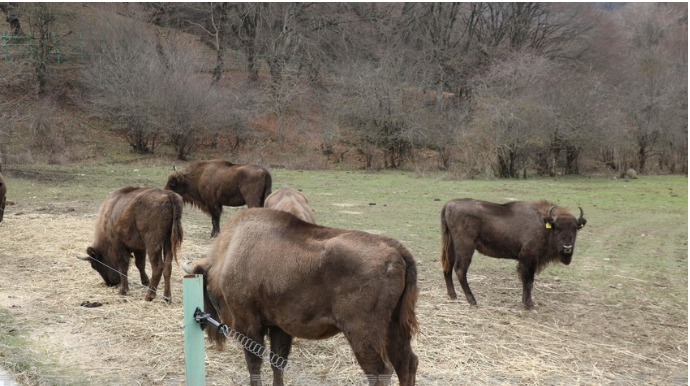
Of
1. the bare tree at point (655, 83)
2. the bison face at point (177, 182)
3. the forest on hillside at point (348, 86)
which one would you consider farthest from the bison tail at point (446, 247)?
the bare tree at point (655, 83)

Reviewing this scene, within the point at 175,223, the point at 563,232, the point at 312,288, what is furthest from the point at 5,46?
the point at 312,288

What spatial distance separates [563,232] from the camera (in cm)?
922

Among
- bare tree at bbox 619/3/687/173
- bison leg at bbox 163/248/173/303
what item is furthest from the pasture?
bare tree at bbox 619/3/687/173

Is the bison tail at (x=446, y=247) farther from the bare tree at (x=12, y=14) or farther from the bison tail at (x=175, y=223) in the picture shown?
the bare tree at (x=12, y=14)

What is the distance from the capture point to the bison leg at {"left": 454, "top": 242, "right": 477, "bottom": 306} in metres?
9.06

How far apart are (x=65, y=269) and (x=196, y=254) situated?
219cm

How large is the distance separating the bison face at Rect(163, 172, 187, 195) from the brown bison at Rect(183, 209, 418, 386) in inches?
340

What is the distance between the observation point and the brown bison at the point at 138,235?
8.00 meters

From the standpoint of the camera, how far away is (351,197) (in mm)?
19594

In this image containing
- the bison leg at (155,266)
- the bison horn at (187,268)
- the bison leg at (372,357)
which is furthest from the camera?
the bison leg at (155,266)

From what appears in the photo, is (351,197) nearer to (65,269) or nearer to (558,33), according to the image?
A: (65,269)

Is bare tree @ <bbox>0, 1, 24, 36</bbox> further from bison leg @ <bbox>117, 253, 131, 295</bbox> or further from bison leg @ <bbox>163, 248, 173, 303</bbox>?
bison leg @ <bbox>163, 248, 173, 303</bbox>

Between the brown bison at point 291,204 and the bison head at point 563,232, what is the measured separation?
3.61m

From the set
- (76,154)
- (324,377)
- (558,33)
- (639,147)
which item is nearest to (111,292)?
(324,377)
